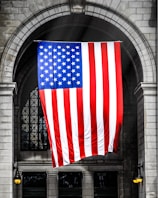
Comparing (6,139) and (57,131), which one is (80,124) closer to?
(57,131)

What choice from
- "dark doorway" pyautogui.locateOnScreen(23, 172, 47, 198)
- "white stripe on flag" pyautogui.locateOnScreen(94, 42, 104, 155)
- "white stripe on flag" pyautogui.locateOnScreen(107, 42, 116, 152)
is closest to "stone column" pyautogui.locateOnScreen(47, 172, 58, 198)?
"dark doorway" pyautogui.locateOnScreen(23, 172, 47, 198)

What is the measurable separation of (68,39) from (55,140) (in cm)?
708

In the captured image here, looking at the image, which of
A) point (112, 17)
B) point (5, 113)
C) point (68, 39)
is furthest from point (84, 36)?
point (5, 113)

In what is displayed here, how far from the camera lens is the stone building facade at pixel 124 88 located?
34781mm

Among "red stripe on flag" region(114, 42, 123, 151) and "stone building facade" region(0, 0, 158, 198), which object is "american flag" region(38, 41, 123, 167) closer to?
"red stripe on flag" region(114, 42, 123, 151)

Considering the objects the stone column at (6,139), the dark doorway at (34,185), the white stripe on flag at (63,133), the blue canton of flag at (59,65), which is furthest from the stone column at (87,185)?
the blue canton of flag at (59,65)

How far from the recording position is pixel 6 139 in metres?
34.5

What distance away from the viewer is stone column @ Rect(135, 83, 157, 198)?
3462 centimetres

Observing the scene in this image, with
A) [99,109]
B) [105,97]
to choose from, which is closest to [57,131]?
[99,109]

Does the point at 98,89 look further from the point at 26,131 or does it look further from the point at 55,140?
the point at 26,131

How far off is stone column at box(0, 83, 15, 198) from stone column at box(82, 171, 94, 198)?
6809 mm

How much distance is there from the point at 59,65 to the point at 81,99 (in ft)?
6.20

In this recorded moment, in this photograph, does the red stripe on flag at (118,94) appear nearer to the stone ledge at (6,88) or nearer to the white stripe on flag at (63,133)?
the white stripe on flag at (63,133)

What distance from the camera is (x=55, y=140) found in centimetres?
3444
